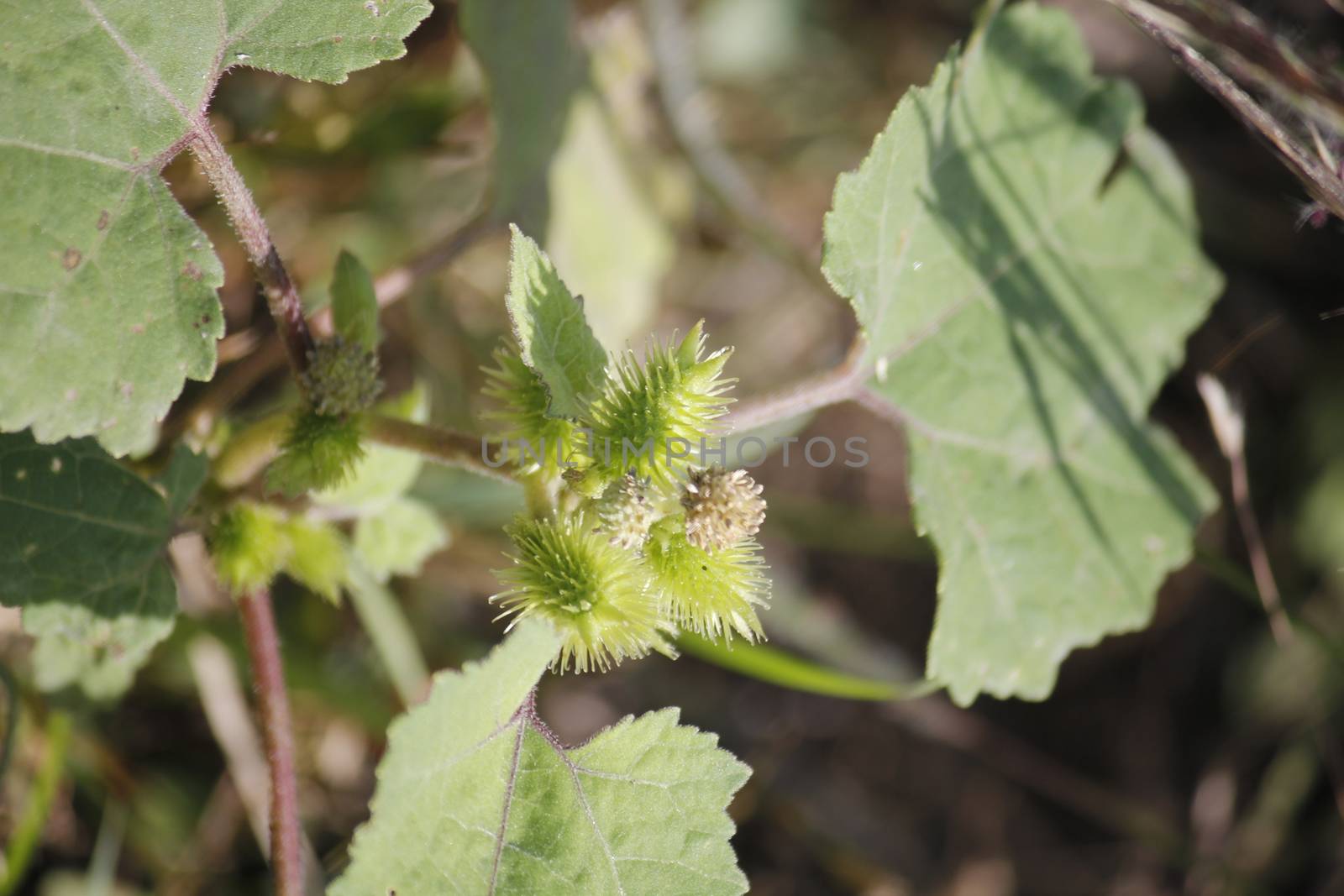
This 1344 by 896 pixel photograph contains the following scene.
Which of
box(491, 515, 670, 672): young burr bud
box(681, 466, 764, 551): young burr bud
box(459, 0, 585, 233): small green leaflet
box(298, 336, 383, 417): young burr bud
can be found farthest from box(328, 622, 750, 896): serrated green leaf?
→ box(459, 0, 585, 233): small green leaflet

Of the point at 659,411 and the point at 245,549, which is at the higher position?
the point at 659,411

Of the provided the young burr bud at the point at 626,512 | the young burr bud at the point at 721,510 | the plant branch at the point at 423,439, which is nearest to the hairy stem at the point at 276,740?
the plant branch at the point at 423,439

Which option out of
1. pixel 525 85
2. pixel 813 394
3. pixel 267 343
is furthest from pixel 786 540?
pixel 267 343

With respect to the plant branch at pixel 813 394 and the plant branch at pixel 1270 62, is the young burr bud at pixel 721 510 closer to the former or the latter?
the plant branch at pixel 813 394

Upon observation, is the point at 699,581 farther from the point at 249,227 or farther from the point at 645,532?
the point at 249,227

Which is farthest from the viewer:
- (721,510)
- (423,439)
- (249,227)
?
(423,439)
